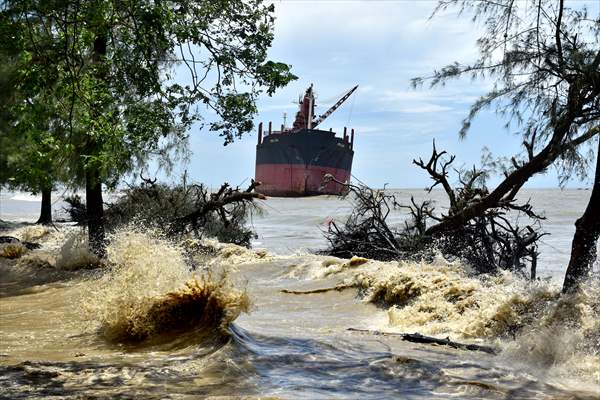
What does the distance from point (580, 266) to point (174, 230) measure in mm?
12566

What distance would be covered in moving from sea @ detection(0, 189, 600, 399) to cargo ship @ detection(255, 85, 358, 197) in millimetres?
53252

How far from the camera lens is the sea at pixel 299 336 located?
18.2 ft

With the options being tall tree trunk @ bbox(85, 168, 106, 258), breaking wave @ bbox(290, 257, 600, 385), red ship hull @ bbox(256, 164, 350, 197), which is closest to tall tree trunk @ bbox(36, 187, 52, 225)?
tall tree trunk @ bbox(85, 168, 106, 258)

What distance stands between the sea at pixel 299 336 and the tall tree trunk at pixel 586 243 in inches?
8.2

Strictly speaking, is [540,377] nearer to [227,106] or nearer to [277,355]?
[277,355]

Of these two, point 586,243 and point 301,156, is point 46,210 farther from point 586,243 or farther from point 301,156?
point 301,156

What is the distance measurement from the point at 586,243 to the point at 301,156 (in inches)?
2288

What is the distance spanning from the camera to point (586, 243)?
7.77 m

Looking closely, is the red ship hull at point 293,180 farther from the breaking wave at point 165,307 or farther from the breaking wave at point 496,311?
the breaking wave at point 165,307

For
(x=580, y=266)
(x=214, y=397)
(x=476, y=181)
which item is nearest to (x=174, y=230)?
(x=476, y=181)

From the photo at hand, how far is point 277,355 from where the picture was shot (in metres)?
6.60

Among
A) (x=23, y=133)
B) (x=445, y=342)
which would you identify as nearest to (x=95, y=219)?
(x=23, y=133)

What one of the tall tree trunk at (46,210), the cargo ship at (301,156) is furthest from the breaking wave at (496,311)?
the cargo ship at (301,156)

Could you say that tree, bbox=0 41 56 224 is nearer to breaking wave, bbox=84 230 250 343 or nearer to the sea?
the sea
